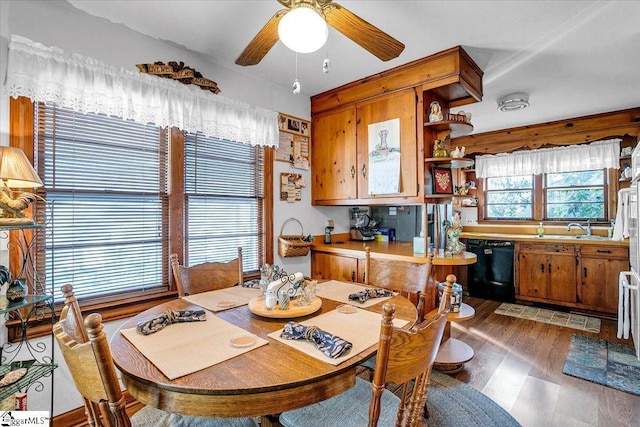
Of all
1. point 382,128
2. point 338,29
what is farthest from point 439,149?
point 338,29

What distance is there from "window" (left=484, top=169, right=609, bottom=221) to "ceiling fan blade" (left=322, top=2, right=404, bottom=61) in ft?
13.4

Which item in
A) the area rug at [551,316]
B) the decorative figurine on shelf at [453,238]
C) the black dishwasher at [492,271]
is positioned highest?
the decorative figurine on shelf at [453,238]

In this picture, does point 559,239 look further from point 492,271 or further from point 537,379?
point 537,379

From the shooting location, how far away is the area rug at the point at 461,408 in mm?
1865

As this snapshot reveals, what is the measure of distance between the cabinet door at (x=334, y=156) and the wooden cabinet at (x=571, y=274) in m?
2.75

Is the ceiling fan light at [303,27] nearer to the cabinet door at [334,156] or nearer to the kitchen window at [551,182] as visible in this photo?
the cabinet door at [334,156]

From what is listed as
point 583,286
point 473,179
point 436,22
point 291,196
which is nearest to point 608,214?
point 583,286

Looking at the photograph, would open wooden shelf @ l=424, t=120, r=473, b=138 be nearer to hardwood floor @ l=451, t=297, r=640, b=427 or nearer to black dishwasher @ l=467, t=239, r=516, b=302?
hardwood floor @ l=451, t=297, r=640, b=427

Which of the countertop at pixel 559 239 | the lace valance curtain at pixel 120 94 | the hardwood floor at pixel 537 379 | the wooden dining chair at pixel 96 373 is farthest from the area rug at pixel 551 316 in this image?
the wooden dining chair at pixel 96 373

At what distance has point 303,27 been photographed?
1280 millimetres

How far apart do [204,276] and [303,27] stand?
1.52 m

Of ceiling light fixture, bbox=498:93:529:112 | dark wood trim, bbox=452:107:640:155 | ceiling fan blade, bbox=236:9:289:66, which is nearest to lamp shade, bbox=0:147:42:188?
ceiling fan blade, bbox=236:9:289:66

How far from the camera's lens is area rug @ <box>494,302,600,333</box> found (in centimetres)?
343

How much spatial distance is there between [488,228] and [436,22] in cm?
388
